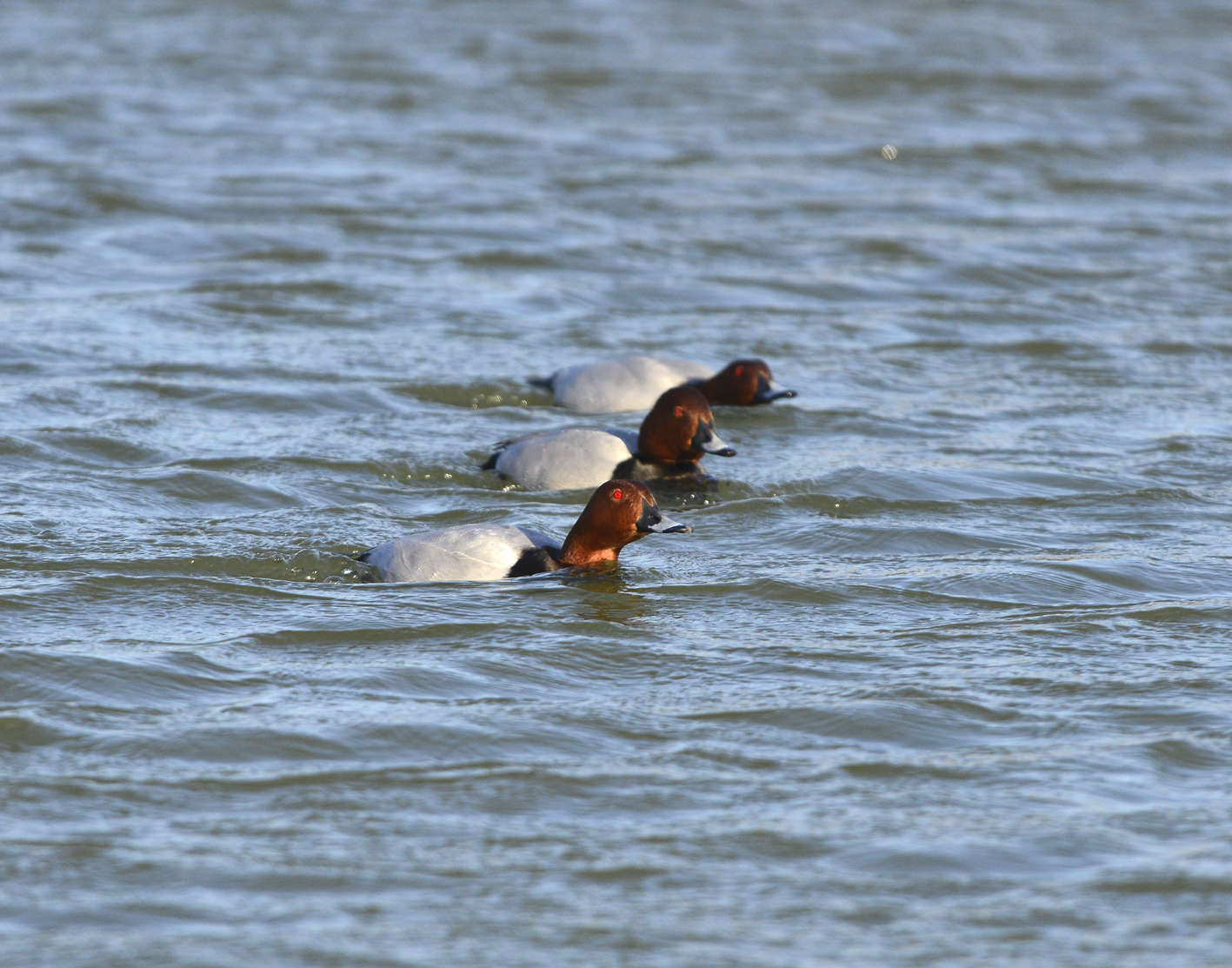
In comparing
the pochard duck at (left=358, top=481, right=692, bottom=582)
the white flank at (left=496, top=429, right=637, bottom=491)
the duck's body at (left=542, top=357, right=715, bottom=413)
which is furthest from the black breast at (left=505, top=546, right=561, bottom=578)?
the duck's body at (left=542, top=357, right=715, bottom=413)

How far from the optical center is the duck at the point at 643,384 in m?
10.0

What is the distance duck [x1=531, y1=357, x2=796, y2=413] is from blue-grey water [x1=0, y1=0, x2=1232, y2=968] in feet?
0.59

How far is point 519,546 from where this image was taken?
7.08 m

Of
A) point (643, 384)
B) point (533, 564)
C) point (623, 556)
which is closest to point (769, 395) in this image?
point (643, 384)

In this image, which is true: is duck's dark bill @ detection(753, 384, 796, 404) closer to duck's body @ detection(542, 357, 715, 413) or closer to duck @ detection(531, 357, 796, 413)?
duck @ detection(531, 357, 796, 413)

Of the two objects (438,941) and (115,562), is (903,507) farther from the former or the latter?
(438,941)

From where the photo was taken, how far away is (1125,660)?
20.5 feet

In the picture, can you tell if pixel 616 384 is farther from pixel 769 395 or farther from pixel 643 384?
pixel 769 395

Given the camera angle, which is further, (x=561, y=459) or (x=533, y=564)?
(x=561, y=459)

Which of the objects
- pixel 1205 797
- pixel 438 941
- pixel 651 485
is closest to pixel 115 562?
pixel 651 485

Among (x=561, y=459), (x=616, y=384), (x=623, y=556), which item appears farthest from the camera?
(x=616, y=384)

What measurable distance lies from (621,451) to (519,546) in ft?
6.05

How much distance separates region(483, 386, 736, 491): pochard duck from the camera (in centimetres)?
859

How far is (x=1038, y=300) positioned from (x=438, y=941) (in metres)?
9.70
